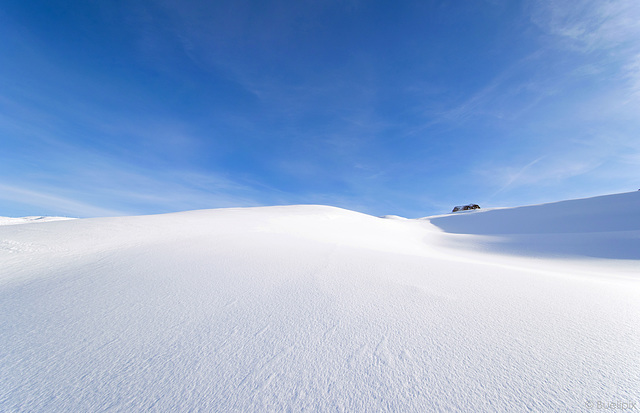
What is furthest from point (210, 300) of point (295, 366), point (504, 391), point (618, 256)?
point (618, 256)

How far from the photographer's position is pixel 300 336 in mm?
1308

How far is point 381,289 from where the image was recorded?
1.99m

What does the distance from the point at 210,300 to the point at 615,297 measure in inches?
128

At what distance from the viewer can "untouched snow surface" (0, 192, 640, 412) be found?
0.93 meters

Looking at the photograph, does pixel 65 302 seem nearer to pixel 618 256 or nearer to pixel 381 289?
pixel 381 289

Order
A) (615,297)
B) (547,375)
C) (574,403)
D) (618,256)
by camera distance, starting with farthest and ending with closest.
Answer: (618,256)
(615,297)
(547,375)
(574,403)

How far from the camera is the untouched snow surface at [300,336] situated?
0.93 m
